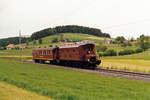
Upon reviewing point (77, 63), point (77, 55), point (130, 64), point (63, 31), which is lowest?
point (130, 64)

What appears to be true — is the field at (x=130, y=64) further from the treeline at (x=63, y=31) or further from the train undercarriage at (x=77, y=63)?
the treeline at (x=63, y=31)

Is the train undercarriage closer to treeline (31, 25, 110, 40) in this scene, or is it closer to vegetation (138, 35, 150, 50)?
vegetation (138, 35, 150, 50)

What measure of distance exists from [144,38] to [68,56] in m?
70.3

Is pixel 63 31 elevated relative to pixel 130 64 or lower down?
elevated

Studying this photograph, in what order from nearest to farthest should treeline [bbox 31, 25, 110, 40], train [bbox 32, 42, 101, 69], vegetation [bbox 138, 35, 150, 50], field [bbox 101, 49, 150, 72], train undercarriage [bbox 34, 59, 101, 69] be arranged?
train undercarriage [bbox 34, 59, 101, 69]
train [bbox 32, 42, 101, 69]
field [bbox 101, 49, 150, 72]
vegetation [bbox 138, 35, 150, 50]
treeline [bbox 31, 25, 110, 40]

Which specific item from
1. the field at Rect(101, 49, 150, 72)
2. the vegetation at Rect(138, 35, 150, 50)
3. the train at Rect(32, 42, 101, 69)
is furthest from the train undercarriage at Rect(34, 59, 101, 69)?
the vegetation at Rect(138, 35, 150, 50)

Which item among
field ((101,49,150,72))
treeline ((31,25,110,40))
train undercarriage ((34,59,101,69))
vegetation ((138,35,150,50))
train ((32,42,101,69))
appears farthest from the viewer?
Result: treeline ((31,25,110,40))

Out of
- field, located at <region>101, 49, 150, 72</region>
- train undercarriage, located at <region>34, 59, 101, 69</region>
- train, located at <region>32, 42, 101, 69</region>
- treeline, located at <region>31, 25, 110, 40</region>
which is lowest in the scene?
field, located at <region>101, 49, 150, 72</region>

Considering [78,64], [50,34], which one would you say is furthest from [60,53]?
[50,34]

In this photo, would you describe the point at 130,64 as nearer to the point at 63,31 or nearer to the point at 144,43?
the point at 144,43

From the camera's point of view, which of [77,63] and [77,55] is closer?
[77,55]

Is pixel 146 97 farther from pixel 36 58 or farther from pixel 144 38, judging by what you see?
pixel 144 38

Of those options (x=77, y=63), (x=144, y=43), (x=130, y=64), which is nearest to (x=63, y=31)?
(x=144, y=43)

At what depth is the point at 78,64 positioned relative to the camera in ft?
103
